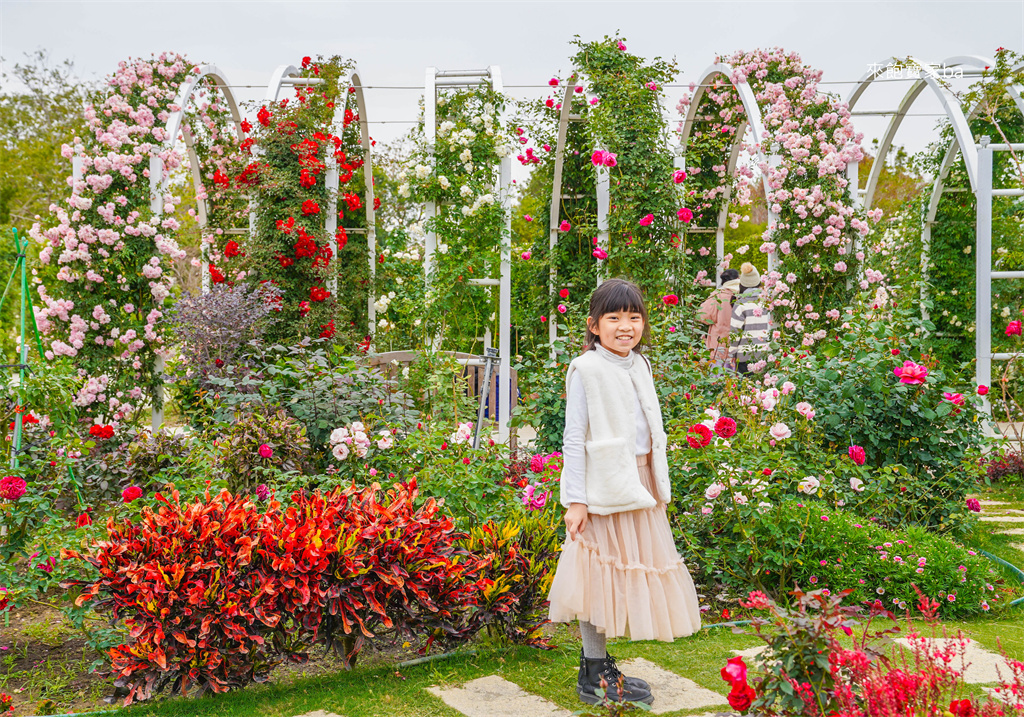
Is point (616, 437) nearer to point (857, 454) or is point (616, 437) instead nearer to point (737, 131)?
point (857, 454)

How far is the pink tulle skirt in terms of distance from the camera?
7.80 ft

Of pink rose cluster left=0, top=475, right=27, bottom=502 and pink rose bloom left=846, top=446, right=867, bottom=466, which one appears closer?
pink rose cluster left=0, top=475, right=27, bottom=502

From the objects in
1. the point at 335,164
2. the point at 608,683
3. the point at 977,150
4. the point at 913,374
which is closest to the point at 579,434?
the point at 608,683

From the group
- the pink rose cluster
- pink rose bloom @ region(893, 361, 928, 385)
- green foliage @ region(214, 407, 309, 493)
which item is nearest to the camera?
the pink rose cluster

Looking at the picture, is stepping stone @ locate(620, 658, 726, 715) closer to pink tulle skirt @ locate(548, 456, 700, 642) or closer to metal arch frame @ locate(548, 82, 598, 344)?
pink tulle skirt @ locate(548, 456, 700, 642)

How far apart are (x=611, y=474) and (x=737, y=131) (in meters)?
6.65

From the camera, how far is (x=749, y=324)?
6695mm

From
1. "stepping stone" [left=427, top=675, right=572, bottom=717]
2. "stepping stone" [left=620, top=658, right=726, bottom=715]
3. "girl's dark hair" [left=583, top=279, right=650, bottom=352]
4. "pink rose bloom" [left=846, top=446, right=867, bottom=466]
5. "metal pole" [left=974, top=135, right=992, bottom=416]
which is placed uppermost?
"metal pole" [left=974, top=135, right=992, bottom=416]

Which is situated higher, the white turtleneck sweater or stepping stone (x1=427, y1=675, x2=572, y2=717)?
the white turtleneck sweater

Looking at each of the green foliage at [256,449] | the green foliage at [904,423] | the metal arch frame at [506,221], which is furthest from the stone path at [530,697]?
the metal arch frame at [506,221]

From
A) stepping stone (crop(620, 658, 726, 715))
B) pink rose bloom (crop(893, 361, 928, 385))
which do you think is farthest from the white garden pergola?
stepping stone (crop(620, 658, 726, 715))

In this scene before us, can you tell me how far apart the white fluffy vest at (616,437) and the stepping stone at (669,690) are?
585 mm

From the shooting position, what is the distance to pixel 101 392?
5699 mm

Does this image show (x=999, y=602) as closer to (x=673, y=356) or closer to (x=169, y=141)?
(x=673, y=356)
